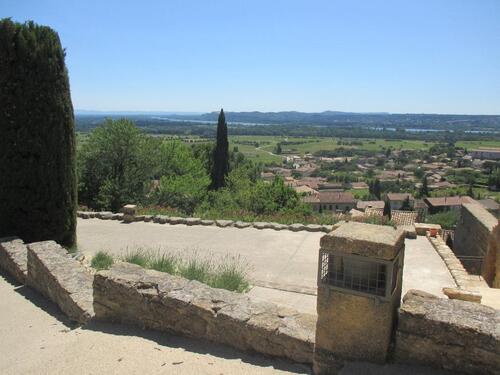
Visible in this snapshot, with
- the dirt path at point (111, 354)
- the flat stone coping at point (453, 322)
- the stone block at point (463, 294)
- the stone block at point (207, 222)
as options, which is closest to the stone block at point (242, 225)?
the stone block at point (207, 222)

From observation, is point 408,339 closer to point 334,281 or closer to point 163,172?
point 334,281

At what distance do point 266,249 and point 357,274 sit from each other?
6.94 metres

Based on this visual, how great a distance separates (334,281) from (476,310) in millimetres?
1235

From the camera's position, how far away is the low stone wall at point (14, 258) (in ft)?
26.0

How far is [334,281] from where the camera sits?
3623 mm

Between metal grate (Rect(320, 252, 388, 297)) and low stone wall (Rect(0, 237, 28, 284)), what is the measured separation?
6.55m

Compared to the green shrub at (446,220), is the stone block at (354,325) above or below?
above

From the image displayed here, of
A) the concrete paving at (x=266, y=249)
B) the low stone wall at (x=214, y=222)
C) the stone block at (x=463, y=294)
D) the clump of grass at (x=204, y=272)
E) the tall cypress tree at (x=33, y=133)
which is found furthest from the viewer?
the low stone wall at (x=214, y=222)

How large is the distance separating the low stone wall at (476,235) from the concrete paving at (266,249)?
9.59 ft

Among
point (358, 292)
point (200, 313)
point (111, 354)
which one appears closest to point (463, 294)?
point (358, 292)

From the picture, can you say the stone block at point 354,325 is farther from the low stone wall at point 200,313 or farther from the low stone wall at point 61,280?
the low stone wall at point 61,280

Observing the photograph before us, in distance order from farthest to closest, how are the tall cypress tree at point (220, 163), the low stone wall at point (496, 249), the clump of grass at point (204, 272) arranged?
the tall cypress tree at point (220, 163), the low stone wall at point (496, 249), the clump of grass at point (204, 272)

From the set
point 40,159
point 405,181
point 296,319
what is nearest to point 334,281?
point 296,319

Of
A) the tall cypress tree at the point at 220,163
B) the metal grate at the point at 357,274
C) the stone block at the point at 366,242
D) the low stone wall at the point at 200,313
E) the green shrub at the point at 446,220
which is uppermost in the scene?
the stone block at the point at 366,242
